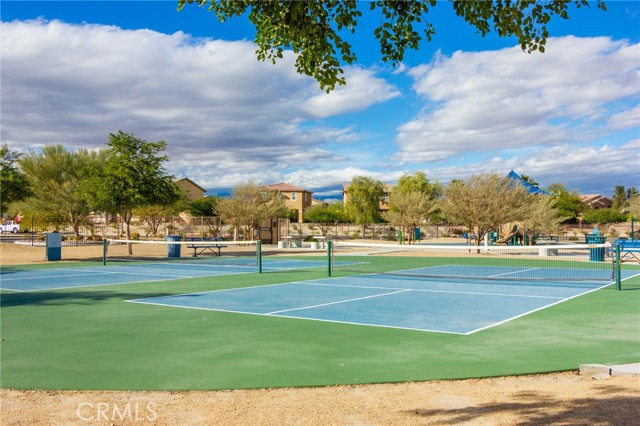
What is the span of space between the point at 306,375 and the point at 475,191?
26.6 metres

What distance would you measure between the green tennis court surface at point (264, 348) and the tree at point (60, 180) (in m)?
38.0

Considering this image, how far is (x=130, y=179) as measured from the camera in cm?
3156

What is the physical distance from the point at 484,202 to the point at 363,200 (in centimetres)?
3200

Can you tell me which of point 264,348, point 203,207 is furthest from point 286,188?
point 264,348

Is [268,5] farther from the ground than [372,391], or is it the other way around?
[268,5]

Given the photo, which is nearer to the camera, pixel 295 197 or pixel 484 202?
pixel 484 202

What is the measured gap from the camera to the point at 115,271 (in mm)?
21703

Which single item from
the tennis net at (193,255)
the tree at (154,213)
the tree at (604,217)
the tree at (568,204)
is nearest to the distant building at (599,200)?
the tree at (568,204)

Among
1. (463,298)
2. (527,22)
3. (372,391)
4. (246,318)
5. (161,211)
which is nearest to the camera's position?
(527,22)

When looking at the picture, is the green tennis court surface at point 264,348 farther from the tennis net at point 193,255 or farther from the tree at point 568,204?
the tree at point 568,204

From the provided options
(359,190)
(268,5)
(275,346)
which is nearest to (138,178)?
(275,346)

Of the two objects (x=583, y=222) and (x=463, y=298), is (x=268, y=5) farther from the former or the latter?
(x=583, y=222)

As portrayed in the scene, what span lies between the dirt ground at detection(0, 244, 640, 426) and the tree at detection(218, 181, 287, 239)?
36359mm

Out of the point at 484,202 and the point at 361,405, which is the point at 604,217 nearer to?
the point at 484,202
